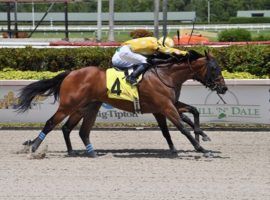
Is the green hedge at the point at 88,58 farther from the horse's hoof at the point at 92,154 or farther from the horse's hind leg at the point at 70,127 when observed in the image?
the horse's hoof at the point at 92,154

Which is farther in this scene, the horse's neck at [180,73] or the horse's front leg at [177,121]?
the horse's neck at [180,73]

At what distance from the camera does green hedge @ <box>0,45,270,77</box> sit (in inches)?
589

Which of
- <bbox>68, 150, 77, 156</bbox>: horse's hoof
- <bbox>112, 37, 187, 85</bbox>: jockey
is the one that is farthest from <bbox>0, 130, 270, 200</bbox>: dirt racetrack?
<bbox>112, 37, 187, 85</bbox>: jockey

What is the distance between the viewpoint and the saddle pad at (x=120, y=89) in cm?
1073

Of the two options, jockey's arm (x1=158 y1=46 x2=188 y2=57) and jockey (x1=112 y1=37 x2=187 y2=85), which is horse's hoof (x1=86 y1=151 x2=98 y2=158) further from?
jockey's arm (x1=158 y1=46 x2=188 y2=57)

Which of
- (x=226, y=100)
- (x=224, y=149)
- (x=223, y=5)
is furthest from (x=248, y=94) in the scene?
(x=223, y=5)

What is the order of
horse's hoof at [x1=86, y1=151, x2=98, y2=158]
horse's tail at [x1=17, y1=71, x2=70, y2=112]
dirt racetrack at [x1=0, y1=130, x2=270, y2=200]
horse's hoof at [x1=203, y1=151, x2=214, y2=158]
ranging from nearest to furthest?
dirt racetrack at [x1=0, y1=130, x2=270, y2=200], horse's hoof at [x1=203, y1=151, x2=214, y2=158], horse's hoof at [x1=86, y1=151, x2=98, y2=158], horse's tail at [x1=17, y1=71, x2=70, y2=112]

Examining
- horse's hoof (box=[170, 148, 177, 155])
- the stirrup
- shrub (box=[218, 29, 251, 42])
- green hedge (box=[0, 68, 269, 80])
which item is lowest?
shrub (box=[218, 29, 251, 42])

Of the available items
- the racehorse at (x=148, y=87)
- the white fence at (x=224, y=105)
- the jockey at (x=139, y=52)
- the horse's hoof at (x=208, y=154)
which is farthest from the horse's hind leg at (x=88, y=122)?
the white fence at (x=224, y=105)

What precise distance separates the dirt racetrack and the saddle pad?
0.93 metres

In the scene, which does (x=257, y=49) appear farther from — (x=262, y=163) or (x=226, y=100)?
(x=262, y=163)

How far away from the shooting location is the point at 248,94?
13.9 metres

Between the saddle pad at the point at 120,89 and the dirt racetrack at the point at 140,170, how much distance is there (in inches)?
36.7

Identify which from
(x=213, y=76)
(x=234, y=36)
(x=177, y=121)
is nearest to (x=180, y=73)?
(x=213, y=76)
